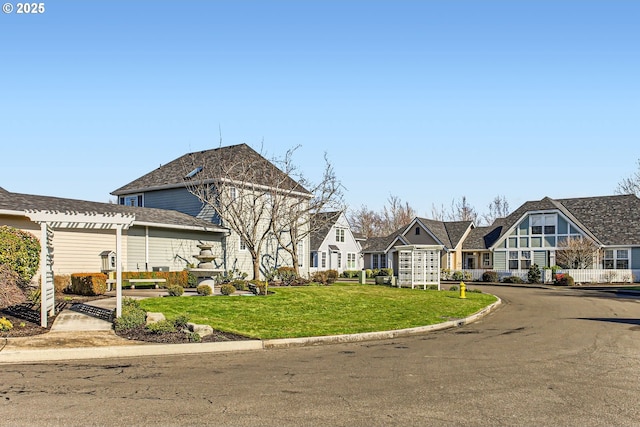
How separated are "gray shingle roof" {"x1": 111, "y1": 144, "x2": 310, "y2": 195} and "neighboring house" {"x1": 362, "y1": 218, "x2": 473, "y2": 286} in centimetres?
1012

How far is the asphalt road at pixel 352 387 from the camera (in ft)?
24.5

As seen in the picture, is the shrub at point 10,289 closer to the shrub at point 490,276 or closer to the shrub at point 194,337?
the shrub at point 194,337

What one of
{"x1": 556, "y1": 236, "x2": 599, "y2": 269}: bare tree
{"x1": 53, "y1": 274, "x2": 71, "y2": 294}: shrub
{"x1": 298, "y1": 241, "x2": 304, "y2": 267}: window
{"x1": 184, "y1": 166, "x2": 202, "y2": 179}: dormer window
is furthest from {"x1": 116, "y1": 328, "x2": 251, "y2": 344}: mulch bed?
{"x1": 556, "y1": 236, "x2": 599, "y2": 269}: bare tree

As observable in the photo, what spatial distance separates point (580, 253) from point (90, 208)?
125 ft

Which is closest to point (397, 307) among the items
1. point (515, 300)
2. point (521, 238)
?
point (515, 300)

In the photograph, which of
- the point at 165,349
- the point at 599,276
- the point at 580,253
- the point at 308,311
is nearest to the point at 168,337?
the point at 165,349

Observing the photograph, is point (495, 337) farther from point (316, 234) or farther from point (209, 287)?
point (316, 234)

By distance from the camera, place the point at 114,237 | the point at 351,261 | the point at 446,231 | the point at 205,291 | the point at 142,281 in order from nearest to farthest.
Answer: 1. the point at 205,291
2. the point at 142,281
3. the point at 114,237
4. the point at 446,231
5. the point at 351,261

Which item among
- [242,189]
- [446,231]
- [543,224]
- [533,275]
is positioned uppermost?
[242,189]

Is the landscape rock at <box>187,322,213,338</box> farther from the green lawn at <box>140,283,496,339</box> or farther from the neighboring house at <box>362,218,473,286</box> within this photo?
the neighboring house at <box>362,218,473,286</box>

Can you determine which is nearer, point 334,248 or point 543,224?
point 543,224

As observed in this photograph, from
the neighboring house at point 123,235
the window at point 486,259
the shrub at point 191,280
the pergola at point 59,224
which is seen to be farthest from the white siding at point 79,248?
the window at point 486,259

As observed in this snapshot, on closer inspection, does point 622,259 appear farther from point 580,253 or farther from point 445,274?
point 445,274

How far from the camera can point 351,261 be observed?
65.8m
